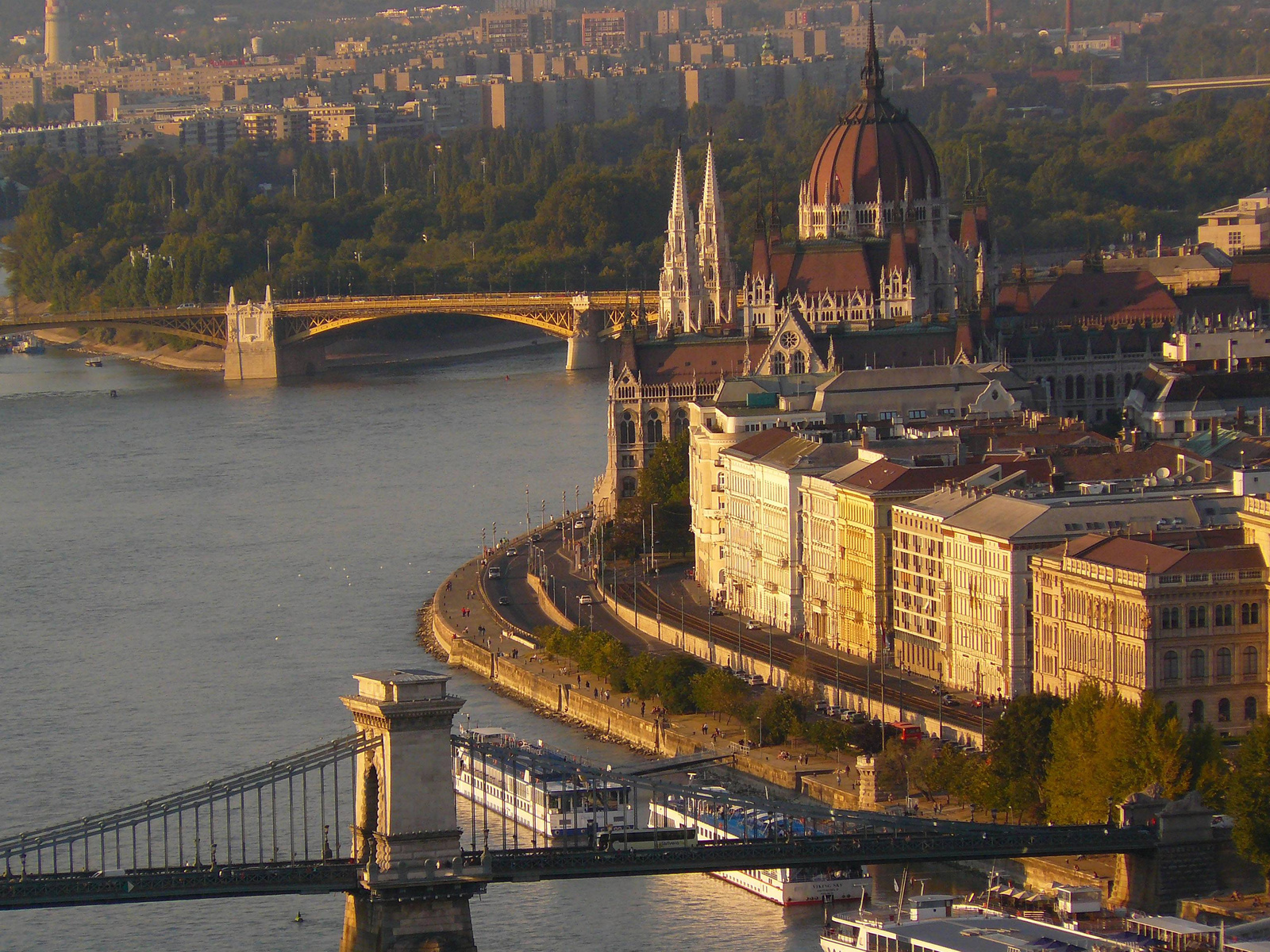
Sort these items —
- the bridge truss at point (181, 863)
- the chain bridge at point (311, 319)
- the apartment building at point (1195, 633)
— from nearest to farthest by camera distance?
the bridge truss at point (181, 863) < the apartment building at point (1195, 633) < the chain bridge at point (311, 319)

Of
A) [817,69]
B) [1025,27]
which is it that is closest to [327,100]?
[817,69]

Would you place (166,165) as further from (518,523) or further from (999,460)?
(999,460)

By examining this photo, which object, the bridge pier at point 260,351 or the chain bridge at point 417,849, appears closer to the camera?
the chain bridge at point 417,849

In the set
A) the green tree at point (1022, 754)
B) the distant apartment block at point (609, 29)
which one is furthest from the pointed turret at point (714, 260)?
the distant apartment block at point (609, 29)

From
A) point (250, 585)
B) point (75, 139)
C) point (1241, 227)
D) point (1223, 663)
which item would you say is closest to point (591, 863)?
point (1223, 663)

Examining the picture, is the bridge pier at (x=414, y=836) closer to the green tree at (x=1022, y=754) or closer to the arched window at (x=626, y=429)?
the green tree at (x=1022, y=754)

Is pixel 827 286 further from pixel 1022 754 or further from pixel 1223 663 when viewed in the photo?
pixel 1022 754
